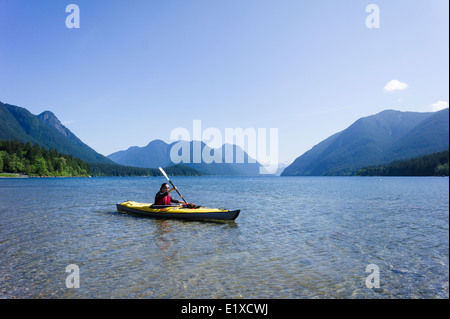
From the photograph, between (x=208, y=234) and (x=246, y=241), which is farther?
(x=208, y=234)

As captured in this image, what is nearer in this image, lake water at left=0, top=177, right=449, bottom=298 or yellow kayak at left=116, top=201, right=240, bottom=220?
lake water at left=0, top=177, right=449, bottom=298

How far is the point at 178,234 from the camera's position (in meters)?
17.6

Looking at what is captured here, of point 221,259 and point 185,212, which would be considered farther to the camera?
point 185,212

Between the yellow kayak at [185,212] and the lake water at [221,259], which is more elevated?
the yellow kayak at [185,212]

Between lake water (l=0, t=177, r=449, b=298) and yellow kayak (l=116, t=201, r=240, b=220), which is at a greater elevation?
yellow kayak (l=116, t=201, r=240, b=220)

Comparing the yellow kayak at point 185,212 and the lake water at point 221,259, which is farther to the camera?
the yellow kayak at point 185,212

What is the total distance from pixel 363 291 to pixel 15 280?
39.8 ft

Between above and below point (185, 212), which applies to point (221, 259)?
below
